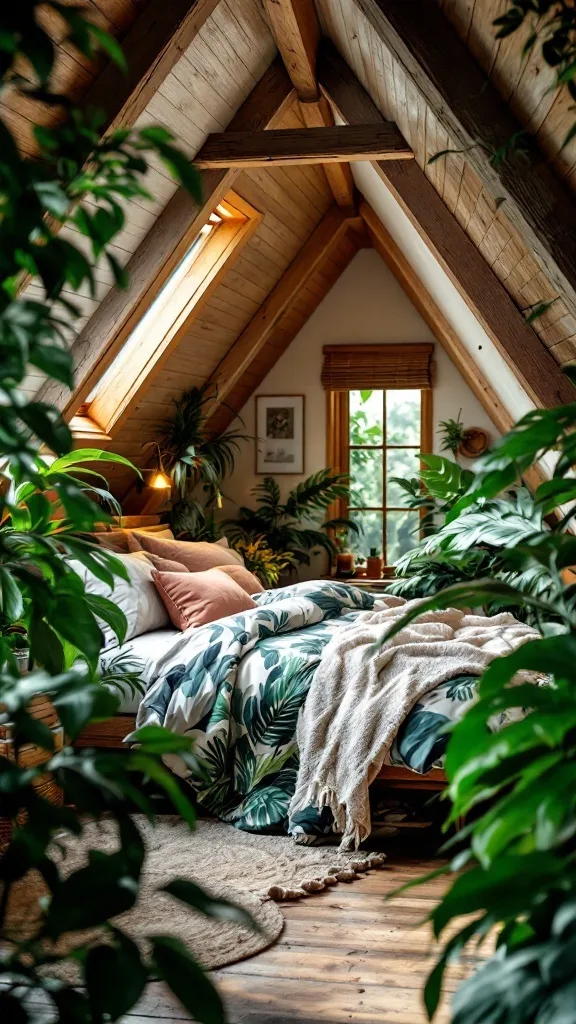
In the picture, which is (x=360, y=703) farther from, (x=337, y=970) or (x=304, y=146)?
(x=304, y=146)

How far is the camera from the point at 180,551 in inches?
202

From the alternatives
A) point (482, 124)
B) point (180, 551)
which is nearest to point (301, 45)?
point (482, 124)

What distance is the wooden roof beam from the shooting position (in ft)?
12.8

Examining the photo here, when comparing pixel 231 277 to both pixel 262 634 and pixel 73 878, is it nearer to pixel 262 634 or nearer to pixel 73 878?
pixel 262 634

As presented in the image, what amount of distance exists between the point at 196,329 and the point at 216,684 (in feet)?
8.17

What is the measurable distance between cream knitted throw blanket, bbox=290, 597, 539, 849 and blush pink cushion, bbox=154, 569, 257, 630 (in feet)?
2.62

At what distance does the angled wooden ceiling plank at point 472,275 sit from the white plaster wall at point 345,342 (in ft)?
10.2

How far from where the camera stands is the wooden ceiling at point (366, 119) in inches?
108

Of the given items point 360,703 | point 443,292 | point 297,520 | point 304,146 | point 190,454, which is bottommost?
point 360,703

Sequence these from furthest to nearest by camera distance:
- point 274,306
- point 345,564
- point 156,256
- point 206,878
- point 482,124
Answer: point 345,564 < point 274,306 < point 156,256 < point 206,878 < point 482,124

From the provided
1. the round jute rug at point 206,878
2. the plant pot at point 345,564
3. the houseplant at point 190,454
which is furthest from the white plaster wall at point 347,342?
the round jute rug at point 206,878

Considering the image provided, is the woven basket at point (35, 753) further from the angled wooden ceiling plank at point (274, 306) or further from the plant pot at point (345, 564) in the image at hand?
the plant pot at point (345, 564)

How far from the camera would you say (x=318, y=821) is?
3557 millimetres

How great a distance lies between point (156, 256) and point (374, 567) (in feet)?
10.5
